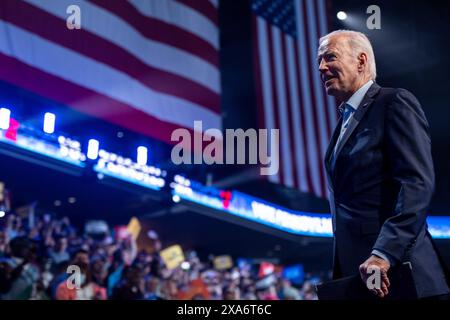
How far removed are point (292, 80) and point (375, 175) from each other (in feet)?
21.8

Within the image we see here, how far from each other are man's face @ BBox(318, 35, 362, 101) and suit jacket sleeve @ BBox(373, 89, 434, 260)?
0.49ft

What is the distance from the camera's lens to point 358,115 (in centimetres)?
155

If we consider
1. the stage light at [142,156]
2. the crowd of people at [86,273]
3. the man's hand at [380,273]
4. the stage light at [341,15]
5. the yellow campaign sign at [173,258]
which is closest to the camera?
the man's hand at [380,273]

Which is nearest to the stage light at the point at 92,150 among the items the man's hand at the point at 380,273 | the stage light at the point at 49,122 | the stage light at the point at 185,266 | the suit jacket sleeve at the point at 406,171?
the stage light at the point at 49,122

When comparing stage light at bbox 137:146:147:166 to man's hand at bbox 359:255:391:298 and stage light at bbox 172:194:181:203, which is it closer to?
stage light at bbox 172:194:181:203

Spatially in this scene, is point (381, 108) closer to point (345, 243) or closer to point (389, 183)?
point (389, 183)

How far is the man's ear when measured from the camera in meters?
1.58

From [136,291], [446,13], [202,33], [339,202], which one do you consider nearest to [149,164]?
[202,33]

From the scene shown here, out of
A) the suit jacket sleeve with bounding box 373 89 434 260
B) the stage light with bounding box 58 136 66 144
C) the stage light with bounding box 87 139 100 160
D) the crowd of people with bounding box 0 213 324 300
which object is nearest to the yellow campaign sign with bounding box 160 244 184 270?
the crowd of people with bounding box 0 213 324 300

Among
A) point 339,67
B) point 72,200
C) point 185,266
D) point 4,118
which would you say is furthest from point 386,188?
point 72,200

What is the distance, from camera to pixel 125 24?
6238 mm

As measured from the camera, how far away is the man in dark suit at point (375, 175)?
53.2 inches

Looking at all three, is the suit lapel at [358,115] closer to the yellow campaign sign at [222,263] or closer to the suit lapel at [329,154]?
the suit lapel at [329,154]

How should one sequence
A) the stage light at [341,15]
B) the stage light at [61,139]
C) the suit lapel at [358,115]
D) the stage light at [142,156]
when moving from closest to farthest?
the suit lapel at [358,115]
the stage light at [341,15]
the stage light at [61,139]
the stage light at [142,156]
